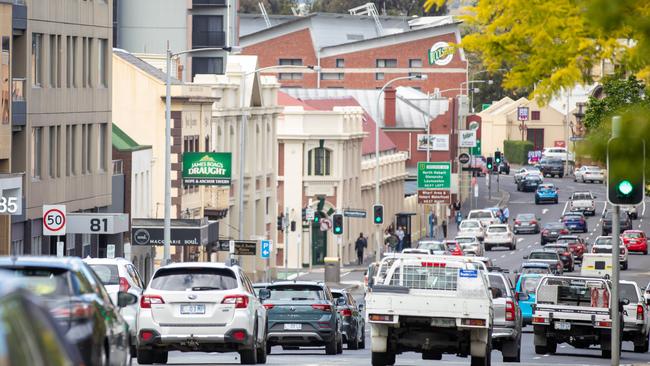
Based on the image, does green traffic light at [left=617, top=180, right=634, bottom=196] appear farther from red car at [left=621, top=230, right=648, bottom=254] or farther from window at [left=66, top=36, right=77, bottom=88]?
red car at [left=621, top=230, right=648, bottom=254]

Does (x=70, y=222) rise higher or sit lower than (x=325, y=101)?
lower

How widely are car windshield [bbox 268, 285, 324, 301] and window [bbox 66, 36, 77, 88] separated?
23052 mm

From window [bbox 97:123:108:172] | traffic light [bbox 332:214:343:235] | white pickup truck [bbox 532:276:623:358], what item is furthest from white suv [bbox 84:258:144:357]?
traffic light [bbox 332:214:343:235]

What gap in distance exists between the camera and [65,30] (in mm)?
50344

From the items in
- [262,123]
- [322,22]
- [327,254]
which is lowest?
[327,254]

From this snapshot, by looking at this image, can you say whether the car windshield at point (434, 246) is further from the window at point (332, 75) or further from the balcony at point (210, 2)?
the window at point (332, 75)

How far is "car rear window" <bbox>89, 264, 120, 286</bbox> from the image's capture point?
82.2 feet

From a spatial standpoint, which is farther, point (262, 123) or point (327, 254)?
point (327, 254)

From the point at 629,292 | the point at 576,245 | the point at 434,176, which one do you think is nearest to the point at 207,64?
the point at 434,176

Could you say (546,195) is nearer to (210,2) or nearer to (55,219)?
(210,2)

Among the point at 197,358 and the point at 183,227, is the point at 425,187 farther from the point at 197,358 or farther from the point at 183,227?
the point at 197,358

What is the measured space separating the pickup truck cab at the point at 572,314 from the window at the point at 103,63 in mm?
25584

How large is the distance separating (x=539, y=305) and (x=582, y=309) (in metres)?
0.82

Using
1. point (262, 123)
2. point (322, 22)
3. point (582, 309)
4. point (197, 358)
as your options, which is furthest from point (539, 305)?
point (322, 22)
